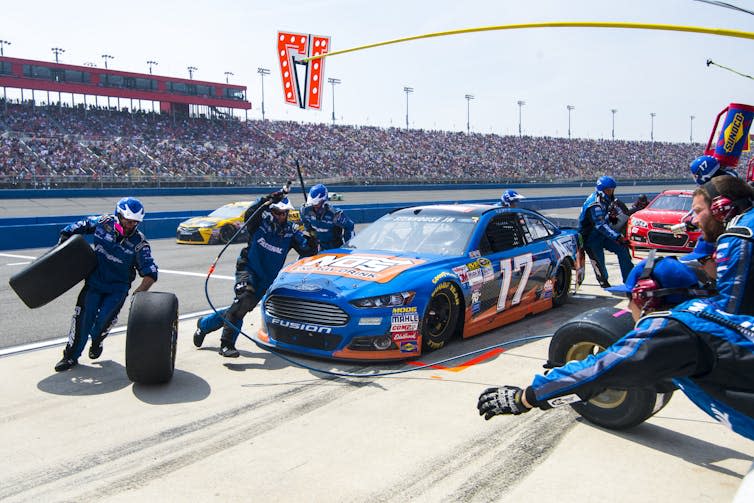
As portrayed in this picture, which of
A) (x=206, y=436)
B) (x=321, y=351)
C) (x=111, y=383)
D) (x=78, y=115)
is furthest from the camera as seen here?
(x=78, y=115)

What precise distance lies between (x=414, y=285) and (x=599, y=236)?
16.5ft

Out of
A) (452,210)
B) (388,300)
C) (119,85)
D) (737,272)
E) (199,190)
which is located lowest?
(388,300)

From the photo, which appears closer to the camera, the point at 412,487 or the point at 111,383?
Result: the point at 412,487

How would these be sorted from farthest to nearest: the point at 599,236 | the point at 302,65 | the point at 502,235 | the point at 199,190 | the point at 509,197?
the point at 199,190
the point at 302,65
the point at 509,197
the point at 599,236
the point at 502,235

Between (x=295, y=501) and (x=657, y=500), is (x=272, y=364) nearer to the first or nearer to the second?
(x=295, y=501)

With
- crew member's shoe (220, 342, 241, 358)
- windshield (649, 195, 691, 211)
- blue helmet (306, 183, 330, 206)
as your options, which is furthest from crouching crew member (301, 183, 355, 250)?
windshield (649, 195, 691, 211)

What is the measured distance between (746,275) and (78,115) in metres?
48.9

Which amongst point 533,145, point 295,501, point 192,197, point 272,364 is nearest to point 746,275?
point 295,501

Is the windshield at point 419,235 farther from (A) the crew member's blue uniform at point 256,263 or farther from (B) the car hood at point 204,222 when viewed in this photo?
(B) the car hood at point 204,222

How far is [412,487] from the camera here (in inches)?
141

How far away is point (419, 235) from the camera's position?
7.29 metres

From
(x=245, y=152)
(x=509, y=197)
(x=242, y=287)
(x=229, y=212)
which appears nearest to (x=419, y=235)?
(x=242, y=287)

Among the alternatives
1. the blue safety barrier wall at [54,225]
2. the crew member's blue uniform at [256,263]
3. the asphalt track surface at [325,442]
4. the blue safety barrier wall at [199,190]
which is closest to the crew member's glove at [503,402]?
the asphalt track surface at [325,442]

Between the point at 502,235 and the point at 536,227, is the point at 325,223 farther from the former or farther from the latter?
the point at 536,227
